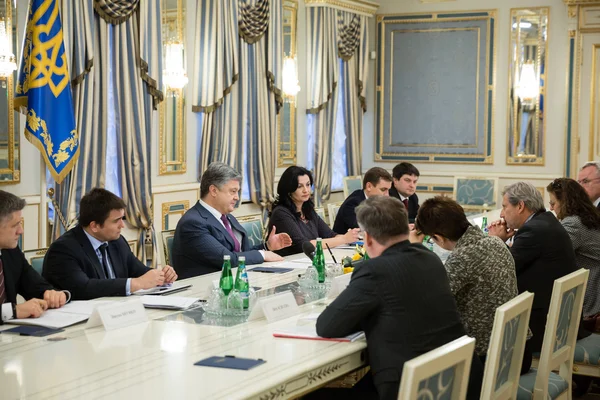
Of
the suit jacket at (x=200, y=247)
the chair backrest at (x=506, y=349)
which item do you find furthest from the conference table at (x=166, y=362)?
the suit jacket at (x=200, y=247)

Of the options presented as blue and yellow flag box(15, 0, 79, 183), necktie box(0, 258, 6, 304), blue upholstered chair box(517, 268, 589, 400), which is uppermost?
blue and yellow flag box(15, 0, 79, 183)

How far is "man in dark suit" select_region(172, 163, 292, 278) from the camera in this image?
462 centimetres

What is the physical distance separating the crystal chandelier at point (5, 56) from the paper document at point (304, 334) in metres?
3.25

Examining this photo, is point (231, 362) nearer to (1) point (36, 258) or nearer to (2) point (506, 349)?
(2) point (506, 349)

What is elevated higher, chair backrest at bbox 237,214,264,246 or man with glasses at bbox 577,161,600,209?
man with glasses at bbox 577,161,600,209

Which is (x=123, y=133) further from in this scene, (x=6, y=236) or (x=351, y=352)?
(x=351, y=352)

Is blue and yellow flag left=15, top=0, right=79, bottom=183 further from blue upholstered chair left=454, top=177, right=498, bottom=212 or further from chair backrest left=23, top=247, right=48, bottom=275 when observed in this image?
blue upholstered chair left=454, top=177, right=498, bottom=212

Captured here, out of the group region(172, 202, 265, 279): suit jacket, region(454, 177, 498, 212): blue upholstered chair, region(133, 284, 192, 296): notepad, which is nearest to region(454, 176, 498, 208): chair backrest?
region(454, 177, 498, 212): blue upholstered chair

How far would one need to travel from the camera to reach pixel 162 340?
2852 millimetres

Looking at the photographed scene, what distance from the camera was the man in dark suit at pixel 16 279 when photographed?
10.4ft

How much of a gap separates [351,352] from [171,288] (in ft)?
4.51

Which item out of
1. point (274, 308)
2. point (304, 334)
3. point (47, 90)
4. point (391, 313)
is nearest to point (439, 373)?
point (391, 313)

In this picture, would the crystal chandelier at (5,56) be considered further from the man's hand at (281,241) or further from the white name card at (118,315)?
the white name card at (118,315)

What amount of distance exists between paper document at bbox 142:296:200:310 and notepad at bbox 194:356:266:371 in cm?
87
